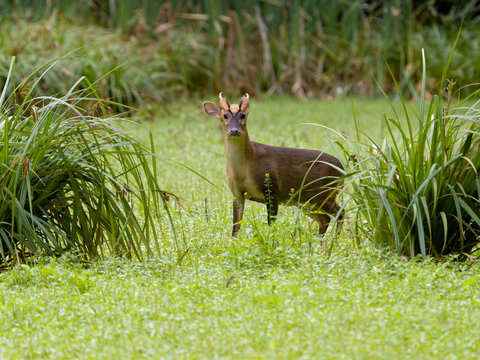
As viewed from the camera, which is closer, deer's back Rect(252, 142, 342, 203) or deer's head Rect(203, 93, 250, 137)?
deer's head Rect(203, 93, 250, 137)

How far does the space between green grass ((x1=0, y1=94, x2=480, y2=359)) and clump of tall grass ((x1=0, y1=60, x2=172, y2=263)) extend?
0.63ft

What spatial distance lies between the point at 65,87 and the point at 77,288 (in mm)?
8855

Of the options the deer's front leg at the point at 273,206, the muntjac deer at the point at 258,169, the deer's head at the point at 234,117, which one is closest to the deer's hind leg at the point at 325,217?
the muntjac deer at the point at 258,169

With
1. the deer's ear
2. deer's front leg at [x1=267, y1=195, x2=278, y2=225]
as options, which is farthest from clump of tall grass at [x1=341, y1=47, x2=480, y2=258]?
the deer's ear

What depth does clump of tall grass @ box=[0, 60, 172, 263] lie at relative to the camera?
517 centimetres

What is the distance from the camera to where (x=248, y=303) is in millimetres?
4328

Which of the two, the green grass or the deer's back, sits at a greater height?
the deer's back

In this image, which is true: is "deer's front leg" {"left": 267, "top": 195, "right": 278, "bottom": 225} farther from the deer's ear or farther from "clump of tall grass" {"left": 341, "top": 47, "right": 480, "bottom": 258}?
"clump of tall grass" {"left": 341, "top": 47, "right": 480, "bottom": 258}

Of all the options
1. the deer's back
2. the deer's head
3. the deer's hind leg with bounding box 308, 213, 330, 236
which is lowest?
the deer's hind leg with bounding box 308, 213, 330, 236

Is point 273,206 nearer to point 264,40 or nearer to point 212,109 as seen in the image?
point 212,109

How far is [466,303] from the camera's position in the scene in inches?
167

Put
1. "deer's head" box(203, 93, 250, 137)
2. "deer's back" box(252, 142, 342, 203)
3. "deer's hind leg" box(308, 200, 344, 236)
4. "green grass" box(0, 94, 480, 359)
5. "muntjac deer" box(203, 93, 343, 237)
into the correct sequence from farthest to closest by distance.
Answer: "deer's hind leg" box(308, 200, 344, 236) → "deer's back" box(252, 142, 342, 203) → "muntjac deer" box(203, 93, 343, 237) → "deer's head" box(203, 93, 250, 137) → "green grass" box(0, 94, 480, 359)

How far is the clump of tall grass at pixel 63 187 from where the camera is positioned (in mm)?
5168

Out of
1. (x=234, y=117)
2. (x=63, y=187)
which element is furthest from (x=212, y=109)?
(x=63, y=187)
